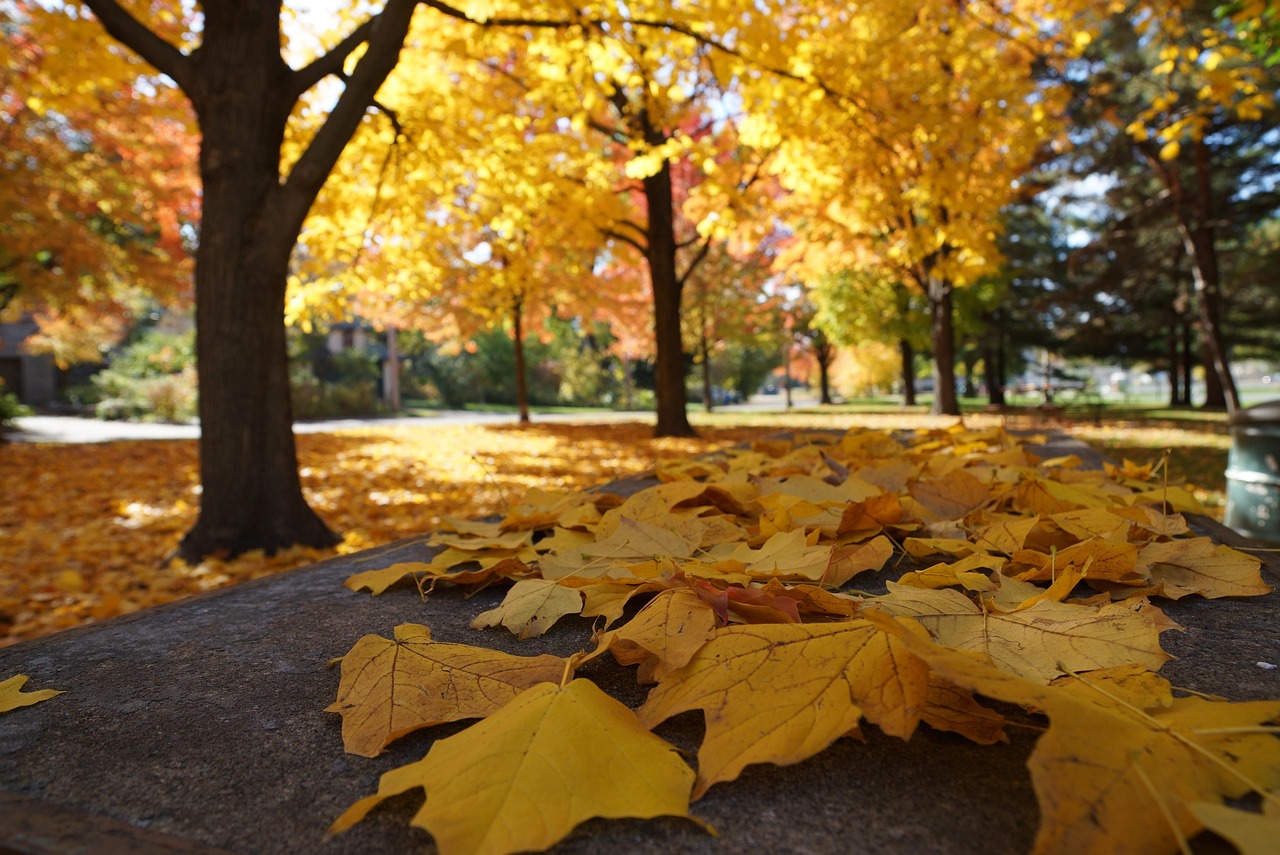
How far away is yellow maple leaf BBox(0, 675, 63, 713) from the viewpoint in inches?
31.4

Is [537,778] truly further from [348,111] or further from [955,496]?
[348,111]

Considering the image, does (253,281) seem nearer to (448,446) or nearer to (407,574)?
(407,574)

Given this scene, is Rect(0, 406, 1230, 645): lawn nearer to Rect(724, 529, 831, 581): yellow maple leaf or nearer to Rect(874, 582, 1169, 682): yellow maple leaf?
Rect(724, 529, 831, 581): yellow maple leaf

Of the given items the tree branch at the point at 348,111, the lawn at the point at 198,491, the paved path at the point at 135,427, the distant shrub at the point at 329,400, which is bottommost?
the lawn at the point at 198,491

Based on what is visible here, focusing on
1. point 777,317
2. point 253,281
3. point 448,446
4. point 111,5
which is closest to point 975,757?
point 253,281

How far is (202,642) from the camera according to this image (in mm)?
1041

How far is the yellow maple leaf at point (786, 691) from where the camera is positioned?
0.56 meters

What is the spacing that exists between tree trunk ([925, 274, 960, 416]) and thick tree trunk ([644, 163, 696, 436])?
5918 mm

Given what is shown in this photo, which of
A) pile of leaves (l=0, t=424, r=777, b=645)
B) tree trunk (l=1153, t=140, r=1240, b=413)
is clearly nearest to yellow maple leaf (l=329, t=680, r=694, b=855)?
pile of leaves (l=0, t=424, r=777, b=645)

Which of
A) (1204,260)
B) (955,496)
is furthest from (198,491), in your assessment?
(1204,260)

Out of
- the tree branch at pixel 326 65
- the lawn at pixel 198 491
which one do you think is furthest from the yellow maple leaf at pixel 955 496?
the tree branch at pixel 326 65

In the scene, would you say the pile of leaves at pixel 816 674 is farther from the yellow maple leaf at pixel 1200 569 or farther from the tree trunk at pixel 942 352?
the tree trunk at pixel 942 352

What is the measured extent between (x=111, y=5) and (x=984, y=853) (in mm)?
4546

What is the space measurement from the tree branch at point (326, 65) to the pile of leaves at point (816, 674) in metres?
3.16
